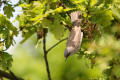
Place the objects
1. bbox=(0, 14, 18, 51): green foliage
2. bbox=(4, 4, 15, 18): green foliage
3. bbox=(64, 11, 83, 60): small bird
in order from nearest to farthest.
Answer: bbox=(64, 11, 83, 60): small bird
bbox=(0, 14, 18, 51): green foliage
bbox=(4, 4, 15, 18): green foliage

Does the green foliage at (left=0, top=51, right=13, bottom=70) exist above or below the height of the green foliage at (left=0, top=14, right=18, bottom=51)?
below

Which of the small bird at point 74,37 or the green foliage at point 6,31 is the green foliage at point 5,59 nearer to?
the green foliage at point 6,31

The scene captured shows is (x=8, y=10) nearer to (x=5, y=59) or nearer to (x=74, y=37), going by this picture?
(x=5, y=59)

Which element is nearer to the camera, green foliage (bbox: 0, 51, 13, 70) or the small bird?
the small bird

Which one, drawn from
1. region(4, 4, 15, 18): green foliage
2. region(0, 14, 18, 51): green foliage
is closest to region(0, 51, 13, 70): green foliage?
region(0, 14, 18, 51): green foliage

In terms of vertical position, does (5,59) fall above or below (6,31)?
below

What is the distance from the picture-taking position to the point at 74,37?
107 inches

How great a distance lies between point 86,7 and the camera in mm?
2736

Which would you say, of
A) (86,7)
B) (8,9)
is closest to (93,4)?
(86,7)

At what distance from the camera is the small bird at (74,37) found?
265cm

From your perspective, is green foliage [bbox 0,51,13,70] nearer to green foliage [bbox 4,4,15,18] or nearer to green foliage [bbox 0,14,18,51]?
green foliage [bbox 0,14,18,51]

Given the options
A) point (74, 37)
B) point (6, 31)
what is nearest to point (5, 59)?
point (6, 31)

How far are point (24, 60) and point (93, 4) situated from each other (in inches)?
537

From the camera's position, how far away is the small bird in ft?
8.71
